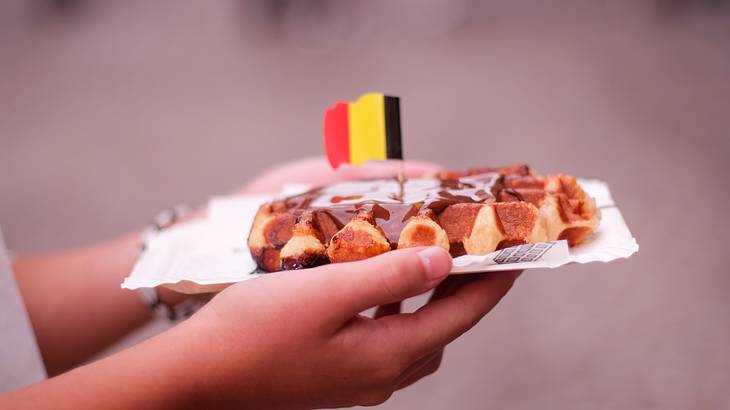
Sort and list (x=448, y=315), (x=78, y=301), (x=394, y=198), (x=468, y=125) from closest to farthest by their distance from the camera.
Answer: (x=448, y=315)
(x=394, y=198)
(x=78, y=301)
(x=468, y=125)

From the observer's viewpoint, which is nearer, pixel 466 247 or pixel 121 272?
pixel 466 247

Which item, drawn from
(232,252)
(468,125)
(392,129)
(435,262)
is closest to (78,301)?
(232,252)

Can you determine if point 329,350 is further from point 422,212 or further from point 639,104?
point 639,104

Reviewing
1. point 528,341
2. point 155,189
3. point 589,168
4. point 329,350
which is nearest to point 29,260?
point 329,350

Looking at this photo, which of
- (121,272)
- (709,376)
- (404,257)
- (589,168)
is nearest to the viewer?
(404,257)

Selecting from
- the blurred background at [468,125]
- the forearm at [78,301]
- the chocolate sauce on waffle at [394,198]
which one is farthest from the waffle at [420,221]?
the blurred background at [468,125]

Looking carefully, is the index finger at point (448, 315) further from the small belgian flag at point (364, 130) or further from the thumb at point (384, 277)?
the small belgian flag at point (364, 130)

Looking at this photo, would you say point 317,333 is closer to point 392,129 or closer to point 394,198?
point 394,198
